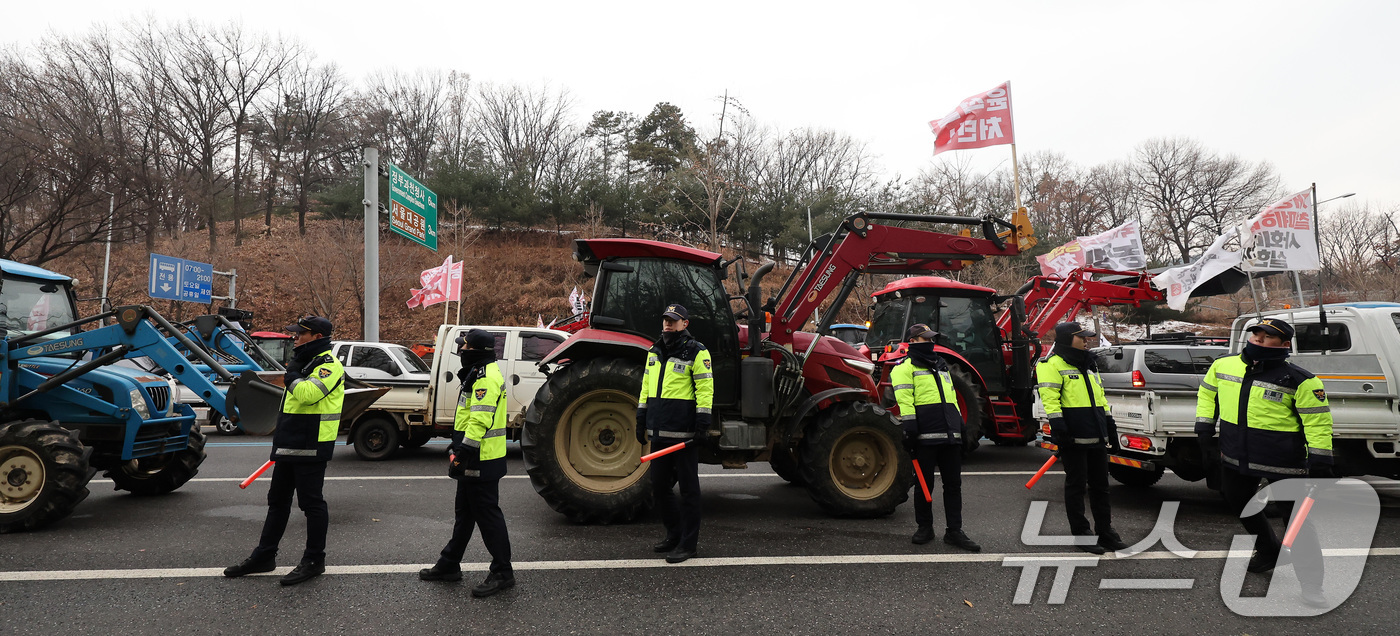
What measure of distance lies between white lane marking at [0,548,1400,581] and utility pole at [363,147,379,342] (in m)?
10.1

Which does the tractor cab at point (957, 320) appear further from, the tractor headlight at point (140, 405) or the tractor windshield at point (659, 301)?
the tractor headlight at point (140, 405)

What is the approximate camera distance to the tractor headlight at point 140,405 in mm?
6336

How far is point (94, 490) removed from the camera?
7469mm

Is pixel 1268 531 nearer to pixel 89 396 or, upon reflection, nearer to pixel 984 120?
pixel 89 396

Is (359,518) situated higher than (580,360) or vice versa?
(580,360)

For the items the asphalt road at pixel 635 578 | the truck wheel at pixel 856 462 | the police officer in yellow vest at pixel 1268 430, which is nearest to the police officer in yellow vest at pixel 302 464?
the asphalt road at pixel 635 578

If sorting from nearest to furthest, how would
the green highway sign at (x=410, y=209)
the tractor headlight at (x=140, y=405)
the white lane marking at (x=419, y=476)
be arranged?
the tractor headlight at (x=140, y=405), the white lane marking at (x=419, y=476), the green highway sign at (x=410, y=209)

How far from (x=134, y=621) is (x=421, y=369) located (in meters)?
7.47

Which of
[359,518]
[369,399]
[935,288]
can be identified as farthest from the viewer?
[935,288]

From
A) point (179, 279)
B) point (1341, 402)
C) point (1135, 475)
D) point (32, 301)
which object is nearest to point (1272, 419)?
point (1341, 402)

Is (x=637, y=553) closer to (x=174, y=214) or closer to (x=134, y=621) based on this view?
(x=134, y=621)

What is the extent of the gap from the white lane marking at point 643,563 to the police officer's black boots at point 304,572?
0.11m

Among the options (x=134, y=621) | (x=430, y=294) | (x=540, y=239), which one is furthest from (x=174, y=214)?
(x=134, y=621)

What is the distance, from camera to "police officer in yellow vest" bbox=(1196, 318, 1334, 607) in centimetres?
416
